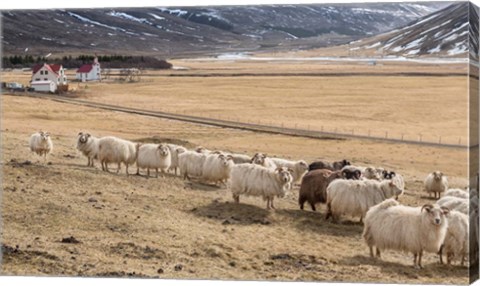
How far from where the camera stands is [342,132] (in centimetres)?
1241

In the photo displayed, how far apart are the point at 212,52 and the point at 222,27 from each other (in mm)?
604

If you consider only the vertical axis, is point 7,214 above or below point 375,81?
below

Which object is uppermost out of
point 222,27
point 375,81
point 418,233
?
point 222,27

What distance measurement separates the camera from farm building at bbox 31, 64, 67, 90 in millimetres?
13242

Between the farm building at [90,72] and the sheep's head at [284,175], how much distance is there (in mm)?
3647

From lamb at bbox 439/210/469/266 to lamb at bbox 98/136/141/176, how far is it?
19.4ft

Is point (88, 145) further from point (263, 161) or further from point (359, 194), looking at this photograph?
point (359, 194)

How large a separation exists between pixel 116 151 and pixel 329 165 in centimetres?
423

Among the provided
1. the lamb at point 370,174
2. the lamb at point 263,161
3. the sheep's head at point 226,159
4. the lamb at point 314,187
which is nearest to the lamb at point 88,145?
the sheep's head at point 226,159

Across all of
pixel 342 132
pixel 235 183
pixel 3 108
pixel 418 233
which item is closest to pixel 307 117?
pixel 342 132

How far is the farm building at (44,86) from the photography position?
13.3 m

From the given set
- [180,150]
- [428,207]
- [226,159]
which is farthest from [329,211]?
[180,150]

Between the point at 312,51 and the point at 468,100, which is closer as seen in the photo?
the point at 468,100

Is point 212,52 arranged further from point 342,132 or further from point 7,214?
point 7,214
